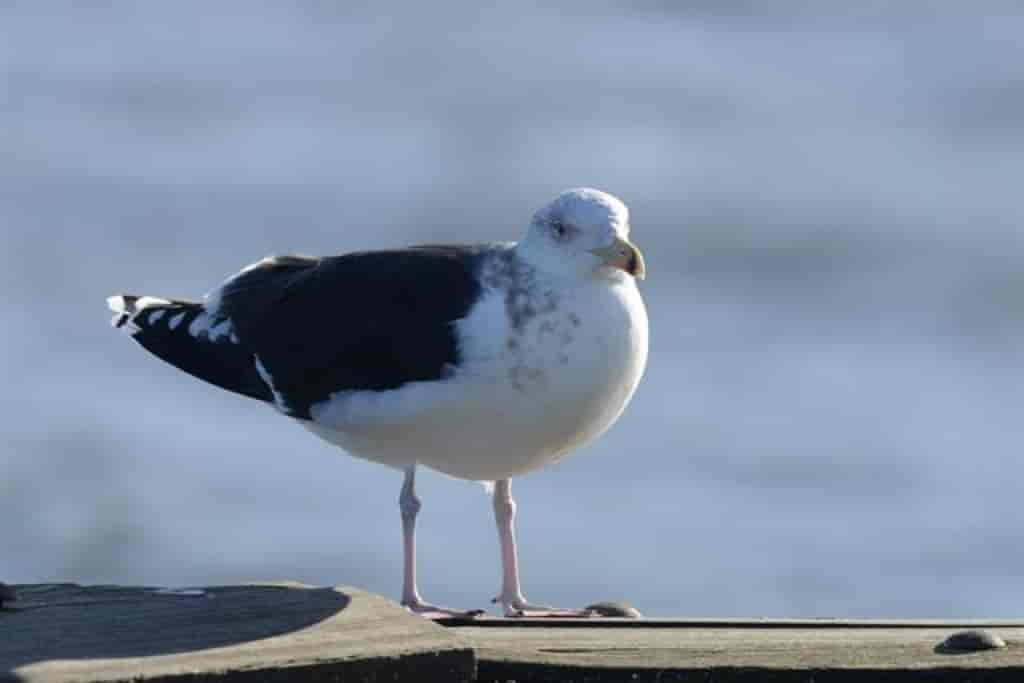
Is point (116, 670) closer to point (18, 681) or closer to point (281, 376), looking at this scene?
point (18, 681)

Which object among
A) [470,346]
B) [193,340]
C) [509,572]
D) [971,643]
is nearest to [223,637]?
[971,643]

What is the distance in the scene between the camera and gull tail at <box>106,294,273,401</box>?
767cm

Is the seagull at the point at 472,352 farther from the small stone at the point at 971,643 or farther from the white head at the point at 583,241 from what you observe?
the small stone at the point at 971,643

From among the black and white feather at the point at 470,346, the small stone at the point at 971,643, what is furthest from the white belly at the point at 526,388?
the small stone at the point at 971,643

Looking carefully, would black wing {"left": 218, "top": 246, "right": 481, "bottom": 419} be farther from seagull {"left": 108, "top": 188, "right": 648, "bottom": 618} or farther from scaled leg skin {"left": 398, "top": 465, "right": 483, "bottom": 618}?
scaled leg skin {"left": 398, "top": 465, "right": 483, "bottom": 618}

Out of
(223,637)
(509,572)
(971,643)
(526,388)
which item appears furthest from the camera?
(509,572)

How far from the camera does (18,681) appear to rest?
4.55m

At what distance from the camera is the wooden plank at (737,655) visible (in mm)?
5020

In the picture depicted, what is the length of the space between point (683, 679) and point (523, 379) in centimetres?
170

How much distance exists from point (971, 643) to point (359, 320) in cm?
245

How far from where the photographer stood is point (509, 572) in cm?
695

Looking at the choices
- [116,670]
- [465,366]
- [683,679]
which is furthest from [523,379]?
[116,670]

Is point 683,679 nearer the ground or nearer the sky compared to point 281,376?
nearer the ground

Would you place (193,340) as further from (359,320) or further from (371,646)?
(371,646)
